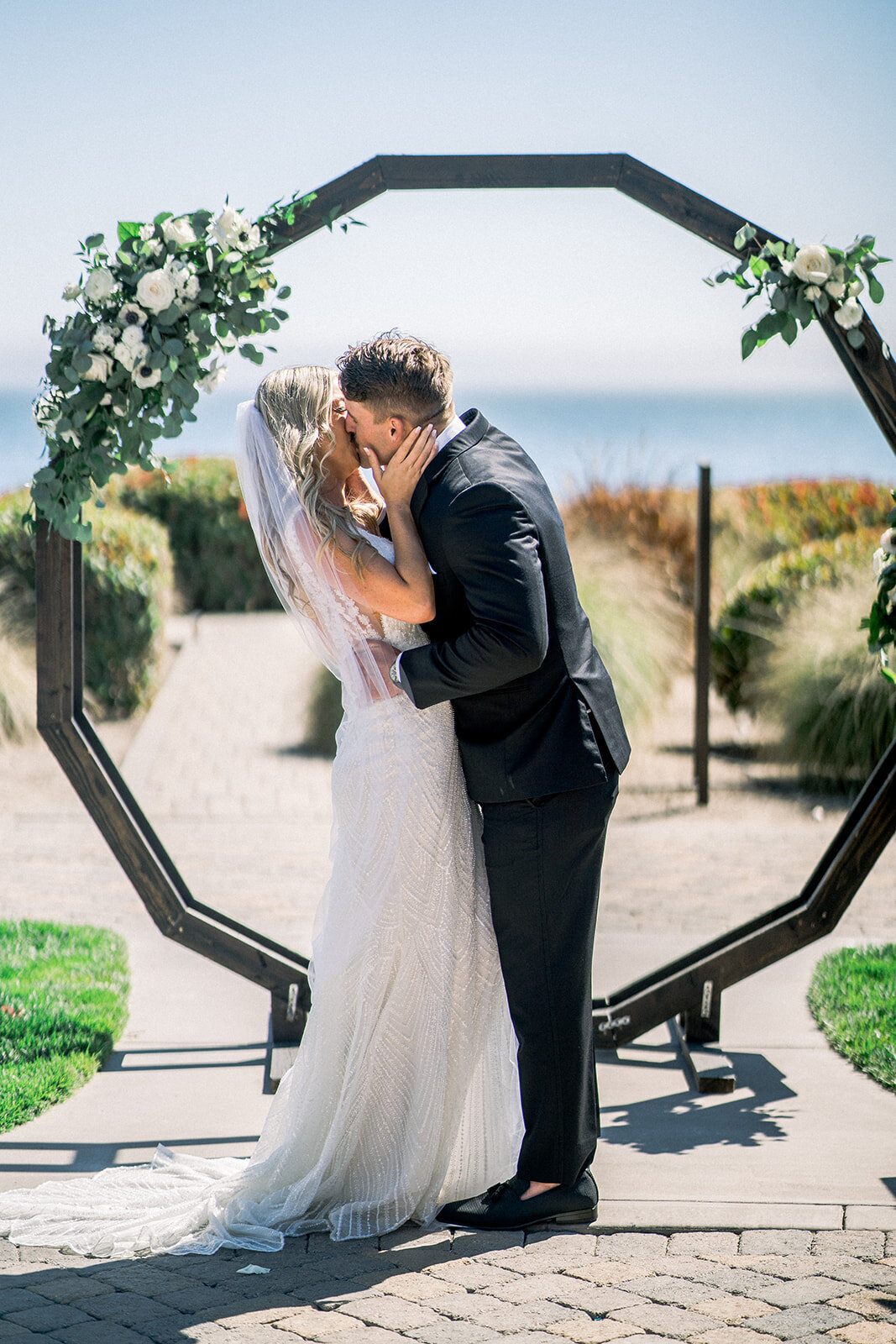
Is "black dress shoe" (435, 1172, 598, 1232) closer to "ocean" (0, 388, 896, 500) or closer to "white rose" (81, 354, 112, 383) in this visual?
"white rose" (81, 354, 112, 383)

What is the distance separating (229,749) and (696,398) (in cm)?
9984

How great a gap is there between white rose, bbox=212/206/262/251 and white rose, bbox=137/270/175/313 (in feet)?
0.63

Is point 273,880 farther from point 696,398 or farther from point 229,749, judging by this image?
point 696,398

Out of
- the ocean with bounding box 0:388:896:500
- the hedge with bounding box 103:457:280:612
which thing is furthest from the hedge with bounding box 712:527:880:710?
the ocean with bounding box 0:388:896:500

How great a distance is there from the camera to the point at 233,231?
142 inches

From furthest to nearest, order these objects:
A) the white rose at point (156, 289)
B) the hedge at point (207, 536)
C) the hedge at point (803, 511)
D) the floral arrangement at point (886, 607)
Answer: the hedge at point (207, 536) < the hedge at point (803, 511) < the floral arrangement at point (886, 607) < the white rose at point (156, 289)

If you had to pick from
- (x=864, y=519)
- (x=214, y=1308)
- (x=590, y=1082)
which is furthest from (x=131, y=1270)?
(x=864, y=519)

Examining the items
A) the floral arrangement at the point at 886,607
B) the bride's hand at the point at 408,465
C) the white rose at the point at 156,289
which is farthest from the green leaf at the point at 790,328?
the white rose at the point at 156,289

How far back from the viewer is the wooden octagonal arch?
3.91m

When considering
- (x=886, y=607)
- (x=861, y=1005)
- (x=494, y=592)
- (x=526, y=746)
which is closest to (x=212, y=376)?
(x=494, y=592)

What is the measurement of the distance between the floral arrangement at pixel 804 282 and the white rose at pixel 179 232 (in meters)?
1.47

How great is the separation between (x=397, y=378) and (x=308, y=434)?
0.29 m

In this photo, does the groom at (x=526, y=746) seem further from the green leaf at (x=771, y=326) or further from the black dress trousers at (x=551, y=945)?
the green leaf at (x=771, y=326)

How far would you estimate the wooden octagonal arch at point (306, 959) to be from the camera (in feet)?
12.8
